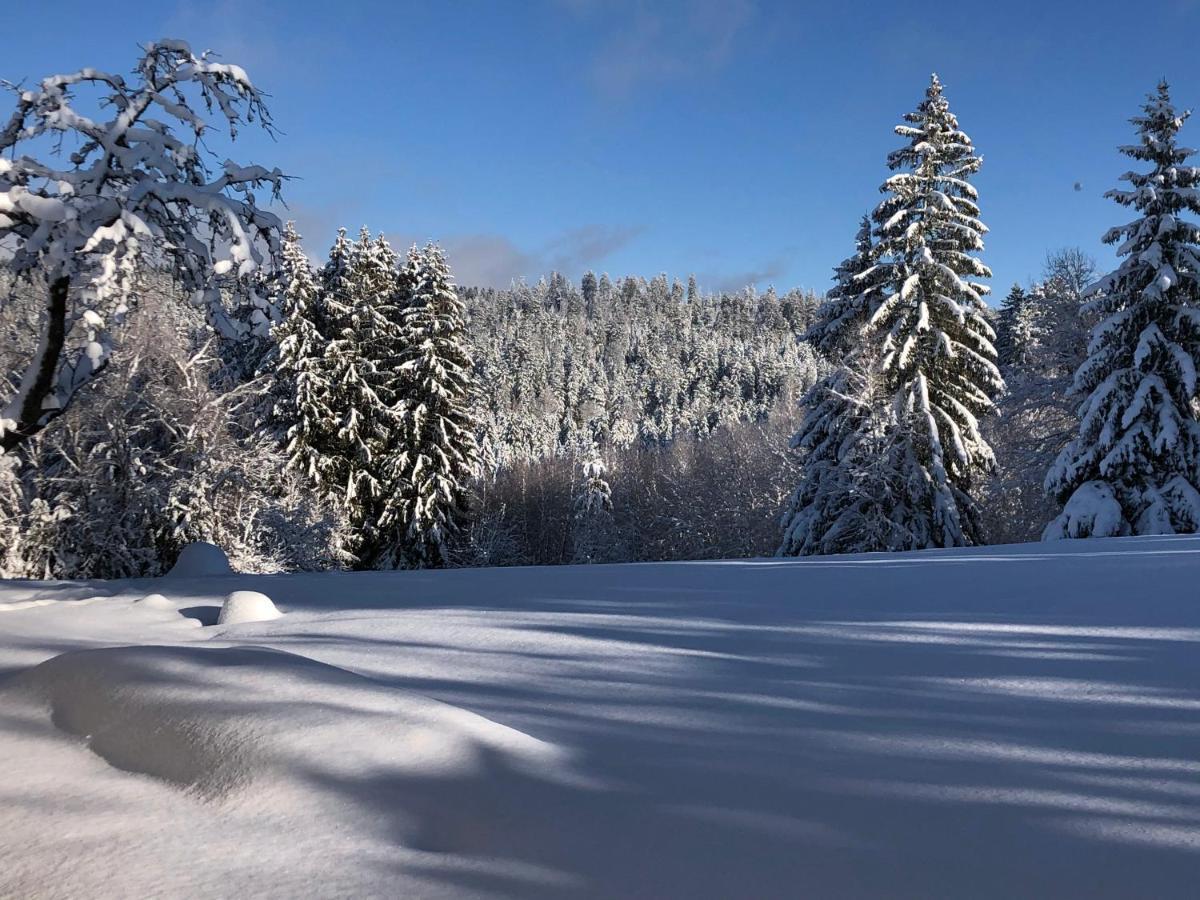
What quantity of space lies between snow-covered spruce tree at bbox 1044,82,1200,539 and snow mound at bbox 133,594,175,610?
1685cm

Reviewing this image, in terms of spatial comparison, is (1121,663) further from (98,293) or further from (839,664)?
(98,293)

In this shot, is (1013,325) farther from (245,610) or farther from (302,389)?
(245,610)

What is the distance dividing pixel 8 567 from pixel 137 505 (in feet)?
8.86

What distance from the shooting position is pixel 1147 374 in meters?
16.5

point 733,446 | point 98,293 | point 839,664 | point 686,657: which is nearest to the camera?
point 839,664

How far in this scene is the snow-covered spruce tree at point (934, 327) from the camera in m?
18.3

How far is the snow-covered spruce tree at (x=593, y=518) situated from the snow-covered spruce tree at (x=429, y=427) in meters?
22.7

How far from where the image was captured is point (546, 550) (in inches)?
2079

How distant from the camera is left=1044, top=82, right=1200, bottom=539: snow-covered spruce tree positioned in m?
16.2

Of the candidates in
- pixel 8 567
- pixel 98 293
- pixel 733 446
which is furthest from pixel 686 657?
pixel 733 446

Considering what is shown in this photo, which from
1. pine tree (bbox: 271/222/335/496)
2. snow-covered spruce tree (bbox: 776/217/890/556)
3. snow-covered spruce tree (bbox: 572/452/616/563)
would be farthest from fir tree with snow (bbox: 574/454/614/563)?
snow-covered spruce tree (bbox: 776/217/890/556)

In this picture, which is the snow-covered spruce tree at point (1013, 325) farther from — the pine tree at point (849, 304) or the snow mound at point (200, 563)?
the snow mound at point (200, 563)

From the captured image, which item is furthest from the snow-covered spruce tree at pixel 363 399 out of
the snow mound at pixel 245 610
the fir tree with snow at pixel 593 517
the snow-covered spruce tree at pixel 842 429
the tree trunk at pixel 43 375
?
the fir tree with snow at pixel 593 517

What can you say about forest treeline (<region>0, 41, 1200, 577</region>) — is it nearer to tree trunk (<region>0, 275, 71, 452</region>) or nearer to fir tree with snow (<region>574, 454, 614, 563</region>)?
tree trunk (<region>0, 275, 71, 452</region>)
